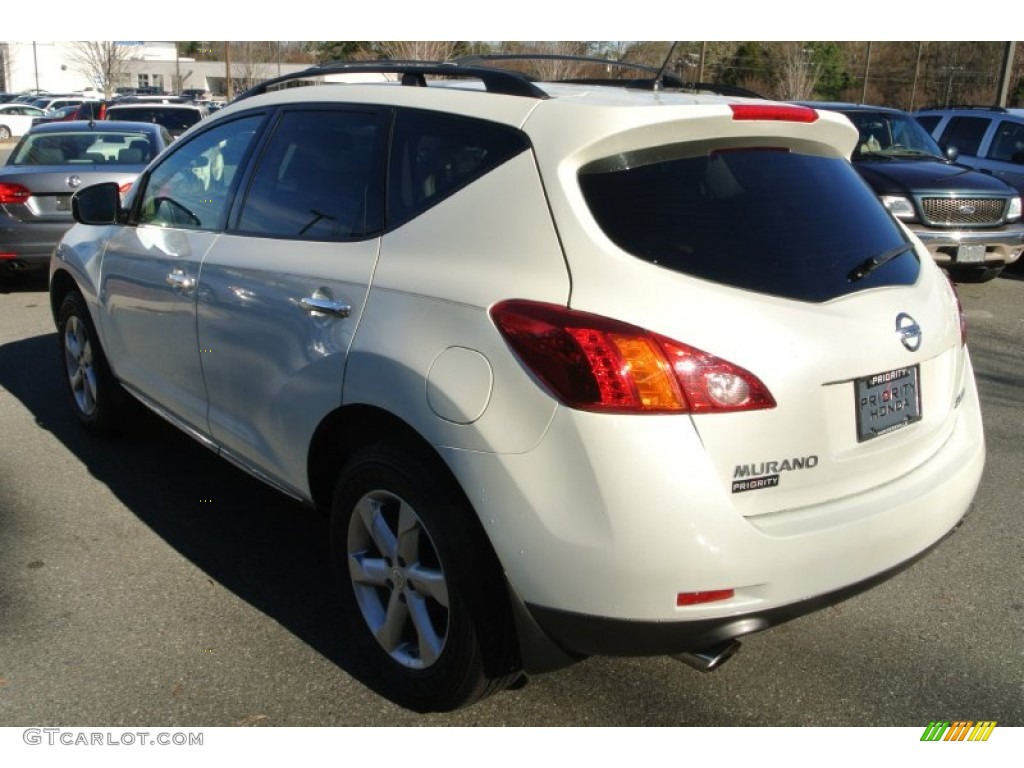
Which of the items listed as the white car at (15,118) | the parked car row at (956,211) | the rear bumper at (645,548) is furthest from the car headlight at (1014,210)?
the white car at (15,118)

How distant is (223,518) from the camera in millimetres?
4312

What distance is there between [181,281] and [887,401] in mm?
2654

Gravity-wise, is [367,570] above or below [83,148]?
below

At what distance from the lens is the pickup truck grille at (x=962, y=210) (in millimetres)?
9508

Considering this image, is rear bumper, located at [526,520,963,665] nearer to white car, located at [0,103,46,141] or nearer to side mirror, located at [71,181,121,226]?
side mirror, located at [71,181,121,226]

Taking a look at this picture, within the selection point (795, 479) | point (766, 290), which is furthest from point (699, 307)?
point (795, 479)

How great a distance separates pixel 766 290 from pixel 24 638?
268cm

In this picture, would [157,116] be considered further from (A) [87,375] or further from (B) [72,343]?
(A) [87,375]

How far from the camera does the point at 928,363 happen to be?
9.21ft

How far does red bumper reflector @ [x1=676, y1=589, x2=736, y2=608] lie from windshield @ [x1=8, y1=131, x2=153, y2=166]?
8.74m

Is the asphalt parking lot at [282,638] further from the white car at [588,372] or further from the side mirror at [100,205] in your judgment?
the side mirror at [100,205]

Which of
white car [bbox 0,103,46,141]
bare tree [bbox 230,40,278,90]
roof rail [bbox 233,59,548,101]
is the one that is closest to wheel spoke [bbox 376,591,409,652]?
roof rail [bbox 233,59,548,101]

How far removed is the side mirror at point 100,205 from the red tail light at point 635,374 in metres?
3.05

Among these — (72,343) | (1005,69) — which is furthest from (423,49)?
(72,343)
